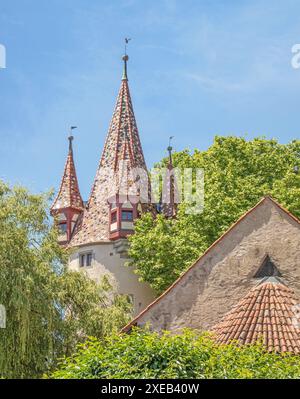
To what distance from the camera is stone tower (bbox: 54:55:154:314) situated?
4588 cm

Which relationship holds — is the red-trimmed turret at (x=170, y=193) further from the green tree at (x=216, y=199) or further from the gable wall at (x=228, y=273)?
the gable wall at (x=228, y=273)

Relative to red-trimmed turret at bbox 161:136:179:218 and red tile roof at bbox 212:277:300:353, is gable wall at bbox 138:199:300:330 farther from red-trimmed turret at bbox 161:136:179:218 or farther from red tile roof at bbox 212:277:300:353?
red-trimmed turret at bbox 161:136:179:218

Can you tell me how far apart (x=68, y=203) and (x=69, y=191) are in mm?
1227

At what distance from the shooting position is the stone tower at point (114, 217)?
45.9 meters

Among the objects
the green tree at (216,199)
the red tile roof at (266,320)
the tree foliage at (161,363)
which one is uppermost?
the green tree at (216,199)

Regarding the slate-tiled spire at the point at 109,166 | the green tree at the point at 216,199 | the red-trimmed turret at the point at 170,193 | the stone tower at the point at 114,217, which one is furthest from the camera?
the slate-tiled spire at the point at 109,166

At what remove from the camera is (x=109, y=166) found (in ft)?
161

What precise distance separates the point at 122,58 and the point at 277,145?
12.9m

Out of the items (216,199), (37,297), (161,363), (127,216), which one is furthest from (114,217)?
(161,363)

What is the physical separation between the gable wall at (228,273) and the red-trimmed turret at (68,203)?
85.8 ft

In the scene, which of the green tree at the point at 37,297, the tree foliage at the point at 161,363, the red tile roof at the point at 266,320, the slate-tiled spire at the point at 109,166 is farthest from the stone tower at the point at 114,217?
the tree foliage at the point at 161,363

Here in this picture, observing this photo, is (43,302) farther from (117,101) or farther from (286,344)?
(117,101)

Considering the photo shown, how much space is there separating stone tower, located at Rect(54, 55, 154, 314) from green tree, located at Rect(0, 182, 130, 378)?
14.5 meters
